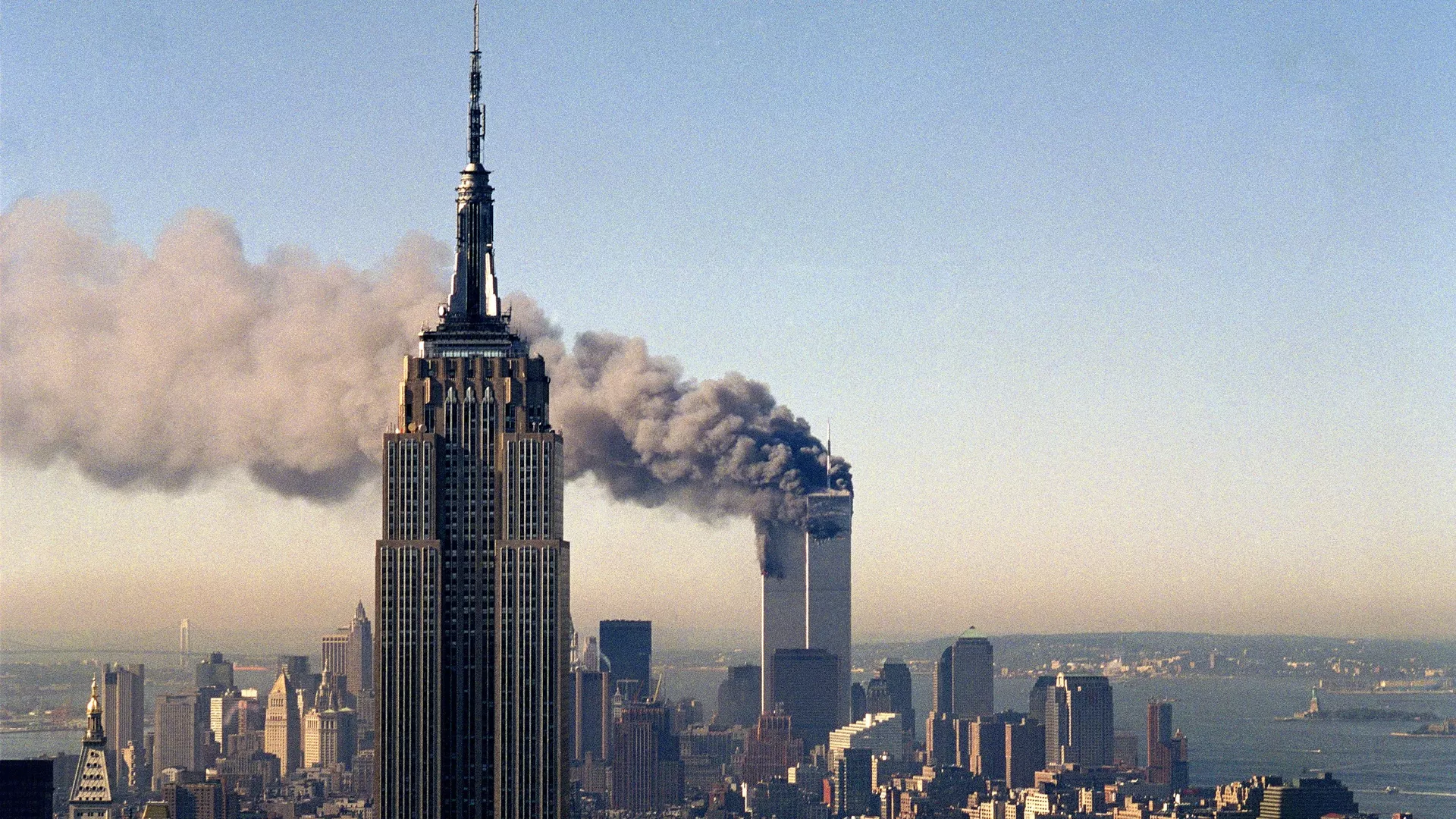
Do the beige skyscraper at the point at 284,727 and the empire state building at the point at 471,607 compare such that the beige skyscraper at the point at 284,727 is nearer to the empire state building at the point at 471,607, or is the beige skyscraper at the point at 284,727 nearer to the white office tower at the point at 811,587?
the white office tower at the point at 811,587

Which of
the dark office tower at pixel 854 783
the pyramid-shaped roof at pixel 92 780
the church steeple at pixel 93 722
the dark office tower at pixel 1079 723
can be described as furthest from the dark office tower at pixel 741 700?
the church steeple at pixel 93 722

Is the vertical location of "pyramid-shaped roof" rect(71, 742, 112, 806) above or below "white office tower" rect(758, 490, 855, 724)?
below

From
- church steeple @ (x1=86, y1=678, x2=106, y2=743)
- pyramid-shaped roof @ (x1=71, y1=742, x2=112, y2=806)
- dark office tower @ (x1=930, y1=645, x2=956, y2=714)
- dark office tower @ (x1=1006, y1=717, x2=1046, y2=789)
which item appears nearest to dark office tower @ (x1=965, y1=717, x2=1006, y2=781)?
dark office tower @ (x1=1006, y1=717, x2=1046, y2=789)

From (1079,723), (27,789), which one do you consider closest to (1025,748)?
(1079,723)

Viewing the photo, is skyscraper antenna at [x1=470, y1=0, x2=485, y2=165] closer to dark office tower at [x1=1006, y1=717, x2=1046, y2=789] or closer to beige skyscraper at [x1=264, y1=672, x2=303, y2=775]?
beige skyscraper at [x1=264, y1=672, x2=303, y2=775]

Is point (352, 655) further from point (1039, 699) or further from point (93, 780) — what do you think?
point (1039, 699)

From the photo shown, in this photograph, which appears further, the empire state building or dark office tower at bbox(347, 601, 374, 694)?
dark office tower at bbox(347, 601, 374, 694)

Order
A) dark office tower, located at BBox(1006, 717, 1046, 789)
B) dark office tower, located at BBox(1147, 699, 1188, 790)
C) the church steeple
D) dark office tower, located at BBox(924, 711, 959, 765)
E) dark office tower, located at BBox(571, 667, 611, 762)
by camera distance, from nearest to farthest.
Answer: the church steeple
dark office tower, located at BBox(571, 667, 611, 762)
dark office tower, located at BBox(1147, 699, 1188, 790)
dark office tower, located at BBox(1006, 717, 1046, 789)
dark office tower, located at BBox(924, 711, 959, 765)
